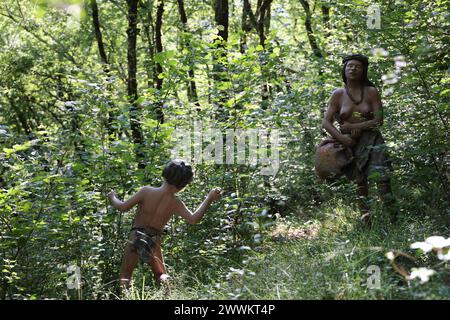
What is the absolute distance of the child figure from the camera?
6312mm

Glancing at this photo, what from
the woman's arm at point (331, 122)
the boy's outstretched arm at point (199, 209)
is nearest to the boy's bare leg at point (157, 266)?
the boy's outstretched arm at point (199, 209)

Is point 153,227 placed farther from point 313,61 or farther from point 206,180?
point 313,61

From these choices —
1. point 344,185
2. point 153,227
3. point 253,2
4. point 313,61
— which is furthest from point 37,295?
point 253,2

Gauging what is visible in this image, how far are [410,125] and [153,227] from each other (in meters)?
3.01

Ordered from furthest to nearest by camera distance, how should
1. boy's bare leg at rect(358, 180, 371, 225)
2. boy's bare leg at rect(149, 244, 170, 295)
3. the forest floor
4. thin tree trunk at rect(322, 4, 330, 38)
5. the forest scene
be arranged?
1. thin tree trunk at rect(322, 4, 330, 38)
2. boy's bare leg at rect(358, 180, 371, 225)
3. boy's bare leg at rect(149, 244, 170, 295)
4. the forest scene
5. the forest floor

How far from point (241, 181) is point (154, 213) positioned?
8.14 ft

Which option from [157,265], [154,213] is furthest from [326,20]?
[157,265]

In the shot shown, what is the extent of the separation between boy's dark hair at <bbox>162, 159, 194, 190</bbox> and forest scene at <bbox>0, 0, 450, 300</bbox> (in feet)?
0.07

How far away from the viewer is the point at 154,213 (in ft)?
21.0

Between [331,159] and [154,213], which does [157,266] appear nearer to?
[154,213]

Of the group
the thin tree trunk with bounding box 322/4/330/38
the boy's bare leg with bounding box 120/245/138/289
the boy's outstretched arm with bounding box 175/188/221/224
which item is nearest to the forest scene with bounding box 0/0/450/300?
the boy's outstretched arm with bounding box 175/188/221/224

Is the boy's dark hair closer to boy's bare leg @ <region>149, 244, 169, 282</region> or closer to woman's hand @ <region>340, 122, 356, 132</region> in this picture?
boy's bare leg @ <region>149, 244, 169, 282</region>

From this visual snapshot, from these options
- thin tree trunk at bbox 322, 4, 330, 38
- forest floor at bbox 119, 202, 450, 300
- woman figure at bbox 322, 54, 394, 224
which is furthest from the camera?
thin tree trunk at bbox 322, 4, 330, 38

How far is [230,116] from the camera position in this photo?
27.3 feet
